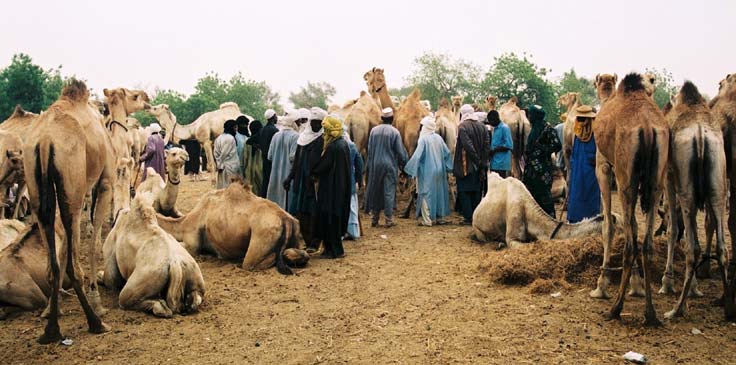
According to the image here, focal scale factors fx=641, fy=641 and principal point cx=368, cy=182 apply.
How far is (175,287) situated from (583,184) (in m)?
4.98

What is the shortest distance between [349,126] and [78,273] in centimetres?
783

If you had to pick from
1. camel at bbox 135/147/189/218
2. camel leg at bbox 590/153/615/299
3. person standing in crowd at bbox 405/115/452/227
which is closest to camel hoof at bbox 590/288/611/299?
camel leg at bbox 590/153/615/299

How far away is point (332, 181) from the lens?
8.34 m

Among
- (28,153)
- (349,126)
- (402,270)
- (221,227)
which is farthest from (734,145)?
(349,126)

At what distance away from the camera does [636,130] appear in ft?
17.7

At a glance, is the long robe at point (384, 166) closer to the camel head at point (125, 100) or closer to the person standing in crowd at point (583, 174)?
the person standing in crowd at point (583, 174)

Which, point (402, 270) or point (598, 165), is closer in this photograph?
point (598, 165)

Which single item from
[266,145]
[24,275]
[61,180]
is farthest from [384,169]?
[61,180]

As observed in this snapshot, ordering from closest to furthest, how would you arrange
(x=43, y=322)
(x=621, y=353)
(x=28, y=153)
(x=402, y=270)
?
(x=621, y=353) < (x=28, y=153) < (x=43, y=322) < (x=402, y=270)

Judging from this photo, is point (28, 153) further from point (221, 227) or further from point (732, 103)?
point (732, 103)

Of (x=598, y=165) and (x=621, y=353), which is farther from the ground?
(x=598, y=165)

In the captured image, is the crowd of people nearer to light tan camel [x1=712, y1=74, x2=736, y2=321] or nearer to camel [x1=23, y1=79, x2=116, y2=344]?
light tan camel [x1=712, y1=74, x2=736, y2=321]

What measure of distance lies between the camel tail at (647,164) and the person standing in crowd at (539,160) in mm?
4150

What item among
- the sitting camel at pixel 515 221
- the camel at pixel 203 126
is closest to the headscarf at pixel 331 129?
the sitting camel at pixel 515 221
